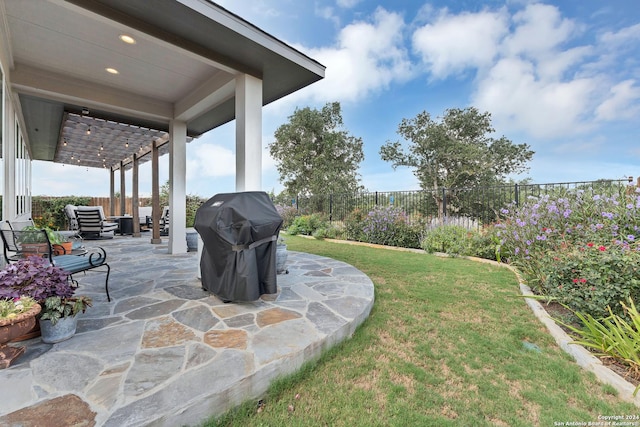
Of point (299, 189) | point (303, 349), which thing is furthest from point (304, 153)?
point (303, 349)

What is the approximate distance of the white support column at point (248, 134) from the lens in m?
3.45

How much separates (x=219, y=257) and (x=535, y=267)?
406cm

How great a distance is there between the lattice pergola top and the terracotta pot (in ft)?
16.9

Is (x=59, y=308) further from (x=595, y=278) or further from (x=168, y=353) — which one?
(x=595, y=278)

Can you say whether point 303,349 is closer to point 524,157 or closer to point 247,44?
point 247,44

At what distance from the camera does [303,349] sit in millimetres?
1963

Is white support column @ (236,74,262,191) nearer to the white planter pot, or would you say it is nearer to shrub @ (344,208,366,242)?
the white planter pot

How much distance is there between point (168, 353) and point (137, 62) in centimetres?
385

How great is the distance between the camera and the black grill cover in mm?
2594

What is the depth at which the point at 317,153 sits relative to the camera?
15.2 metres

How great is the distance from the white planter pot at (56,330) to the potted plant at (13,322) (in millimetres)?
147

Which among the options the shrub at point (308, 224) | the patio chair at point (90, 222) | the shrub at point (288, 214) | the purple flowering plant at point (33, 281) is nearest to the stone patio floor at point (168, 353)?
the purple flowering plant at point (33, 281)

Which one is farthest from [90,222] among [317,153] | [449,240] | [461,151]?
[461,151]

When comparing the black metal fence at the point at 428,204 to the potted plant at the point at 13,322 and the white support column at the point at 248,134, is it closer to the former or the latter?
the white support column at the point at 248,134
